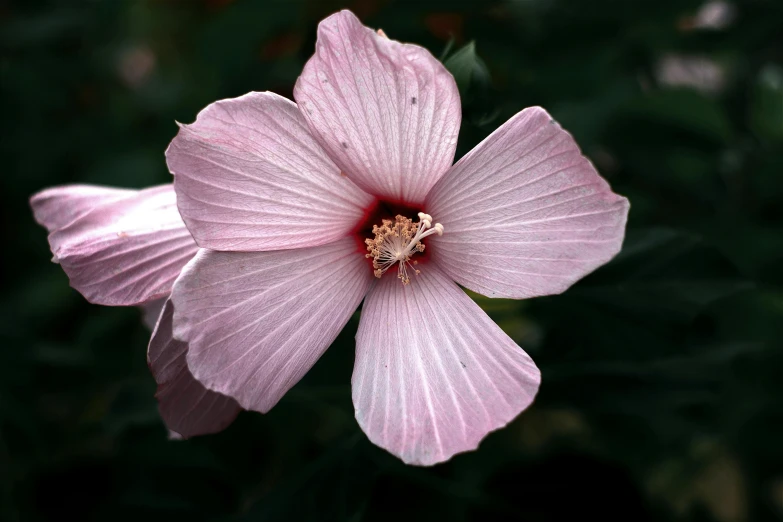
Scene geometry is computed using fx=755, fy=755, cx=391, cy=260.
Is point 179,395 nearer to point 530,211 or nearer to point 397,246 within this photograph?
point 397,246

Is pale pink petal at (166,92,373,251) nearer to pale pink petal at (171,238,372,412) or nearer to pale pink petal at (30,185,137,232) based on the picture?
pale pink petal at (171,238,372,412)

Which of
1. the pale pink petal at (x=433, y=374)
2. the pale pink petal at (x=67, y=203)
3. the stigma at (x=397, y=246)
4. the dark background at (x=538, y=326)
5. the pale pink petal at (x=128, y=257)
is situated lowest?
the dark background at (x=538, y=326)

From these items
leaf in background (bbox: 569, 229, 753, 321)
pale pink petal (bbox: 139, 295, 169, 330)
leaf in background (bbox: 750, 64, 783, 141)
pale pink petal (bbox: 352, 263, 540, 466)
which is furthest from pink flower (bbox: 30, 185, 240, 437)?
leaf in background (bbox: 750, 64, 783, 141)

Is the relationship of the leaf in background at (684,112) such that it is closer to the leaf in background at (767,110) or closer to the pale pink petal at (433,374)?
→ the leaf in background at (767,110)

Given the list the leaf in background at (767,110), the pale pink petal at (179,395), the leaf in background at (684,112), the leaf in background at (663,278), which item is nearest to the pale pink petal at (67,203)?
the pale pink petal at (179,395)

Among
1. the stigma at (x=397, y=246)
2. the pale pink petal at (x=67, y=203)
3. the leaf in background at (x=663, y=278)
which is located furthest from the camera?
the leaf in background at (x=663, y=278)

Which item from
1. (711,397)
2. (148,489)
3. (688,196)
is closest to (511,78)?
(688,196)
